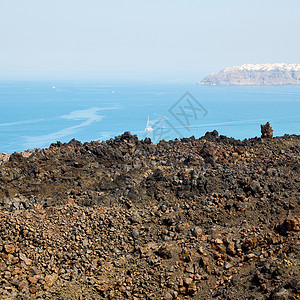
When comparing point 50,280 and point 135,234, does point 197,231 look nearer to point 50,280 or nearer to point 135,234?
point 135,234

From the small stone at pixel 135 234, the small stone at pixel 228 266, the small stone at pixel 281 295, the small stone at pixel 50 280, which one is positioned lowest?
the small stone at pixel 50 280

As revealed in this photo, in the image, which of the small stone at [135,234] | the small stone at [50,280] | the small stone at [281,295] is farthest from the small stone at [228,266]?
the small stone at [50,280]

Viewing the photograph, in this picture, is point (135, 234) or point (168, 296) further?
point (135, 234)

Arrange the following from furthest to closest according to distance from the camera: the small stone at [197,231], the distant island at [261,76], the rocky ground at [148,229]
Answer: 1. the distant island at [261,76]
2. the small stone at [197,231]
3. the rocky ground at [148,229]

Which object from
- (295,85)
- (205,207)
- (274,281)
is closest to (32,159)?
(205,207)

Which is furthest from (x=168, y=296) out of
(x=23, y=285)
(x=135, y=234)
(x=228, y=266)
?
(x=23, y=285)

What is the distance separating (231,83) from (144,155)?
169 m

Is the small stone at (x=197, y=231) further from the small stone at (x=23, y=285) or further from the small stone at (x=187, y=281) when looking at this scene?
the small stone at (x=23, y=285)

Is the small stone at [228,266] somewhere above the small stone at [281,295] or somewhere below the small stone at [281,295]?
below

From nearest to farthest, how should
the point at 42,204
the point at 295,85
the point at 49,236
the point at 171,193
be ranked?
1. the point at 49,236
2. the point at 42,204
3. the point at 171,193
4. the point at 295,85

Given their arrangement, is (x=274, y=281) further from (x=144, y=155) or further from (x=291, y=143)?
(x=291, y=143)

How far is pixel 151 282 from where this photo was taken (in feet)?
30.7

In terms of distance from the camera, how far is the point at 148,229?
1093 cm

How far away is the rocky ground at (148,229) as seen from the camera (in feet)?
30.0
